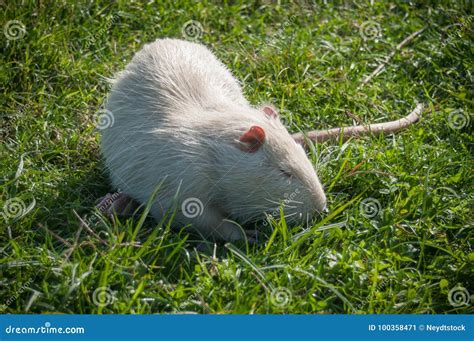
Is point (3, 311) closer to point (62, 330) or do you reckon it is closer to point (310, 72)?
point (62, 330)

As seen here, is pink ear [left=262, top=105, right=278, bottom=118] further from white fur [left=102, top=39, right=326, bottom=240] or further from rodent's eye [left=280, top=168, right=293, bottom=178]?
rodent's eye [left=280, top=168, right=293, bottom=178]

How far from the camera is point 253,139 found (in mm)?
3486

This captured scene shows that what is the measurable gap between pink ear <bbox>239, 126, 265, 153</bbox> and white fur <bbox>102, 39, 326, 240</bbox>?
0.03 metres

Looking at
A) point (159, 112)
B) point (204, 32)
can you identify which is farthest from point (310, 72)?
point (159, 112)

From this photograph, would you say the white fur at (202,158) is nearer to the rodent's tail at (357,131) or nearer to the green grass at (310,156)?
the green grass at (310,156)

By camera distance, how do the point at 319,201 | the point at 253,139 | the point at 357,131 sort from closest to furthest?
1. the point at 253,139
2. the point at 319,201
3. the point at 357,131

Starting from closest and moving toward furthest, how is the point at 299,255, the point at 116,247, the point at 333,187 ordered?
the point at 116,247 < the point at 299,255 < the point at 333,187

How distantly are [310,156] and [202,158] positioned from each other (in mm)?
972

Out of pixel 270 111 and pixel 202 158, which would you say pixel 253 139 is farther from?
pixel 270 111

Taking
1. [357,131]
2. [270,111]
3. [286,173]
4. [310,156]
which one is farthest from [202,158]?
[357,131]

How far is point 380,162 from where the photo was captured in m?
4.21

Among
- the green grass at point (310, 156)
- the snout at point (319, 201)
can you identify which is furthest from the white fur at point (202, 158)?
the green grass at point (310, 156)

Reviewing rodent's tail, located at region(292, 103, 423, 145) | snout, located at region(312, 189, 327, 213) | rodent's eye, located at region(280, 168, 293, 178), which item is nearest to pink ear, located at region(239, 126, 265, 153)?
rodent's eye, located at region(280, 168, 293, 178)

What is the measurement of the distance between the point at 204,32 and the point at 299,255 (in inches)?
117
